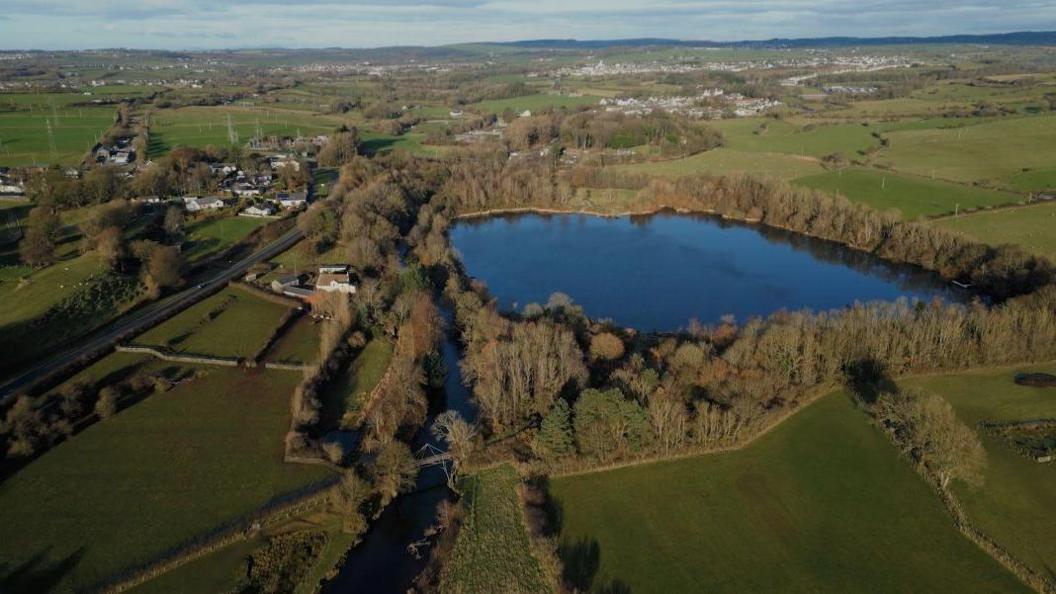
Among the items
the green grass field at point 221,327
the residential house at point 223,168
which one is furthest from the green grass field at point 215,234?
the residential house at point 223,168

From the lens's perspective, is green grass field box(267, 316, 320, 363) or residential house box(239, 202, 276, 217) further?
residential house box(239, 202, 276, 217)

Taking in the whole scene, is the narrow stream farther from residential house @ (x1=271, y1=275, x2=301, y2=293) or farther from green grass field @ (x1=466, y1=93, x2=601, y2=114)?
green grass field @ (x1=466, y1=93, x2=601, y2=114)

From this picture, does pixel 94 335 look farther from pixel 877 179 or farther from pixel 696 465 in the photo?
pixel 877 179

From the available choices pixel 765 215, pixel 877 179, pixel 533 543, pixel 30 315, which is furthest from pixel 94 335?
pixel 877 179

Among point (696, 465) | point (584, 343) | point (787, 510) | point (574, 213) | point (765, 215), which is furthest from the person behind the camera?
point (574, 213)

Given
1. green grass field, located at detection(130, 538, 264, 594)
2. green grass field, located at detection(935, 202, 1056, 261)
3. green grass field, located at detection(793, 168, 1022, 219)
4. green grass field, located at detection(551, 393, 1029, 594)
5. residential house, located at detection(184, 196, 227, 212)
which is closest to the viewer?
green grass field, located at detection(130, 538, 264, 594)

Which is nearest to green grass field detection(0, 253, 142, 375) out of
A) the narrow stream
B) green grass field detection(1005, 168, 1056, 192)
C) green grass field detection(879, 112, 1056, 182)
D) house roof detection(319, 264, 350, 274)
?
house roof detection(319, 264, 350, 274)

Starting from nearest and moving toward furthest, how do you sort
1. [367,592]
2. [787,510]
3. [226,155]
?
[367,592], [787,510], [226,155]

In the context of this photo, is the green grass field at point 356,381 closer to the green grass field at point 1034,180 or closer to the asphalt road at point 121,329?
the asphalt road at point 121,329
